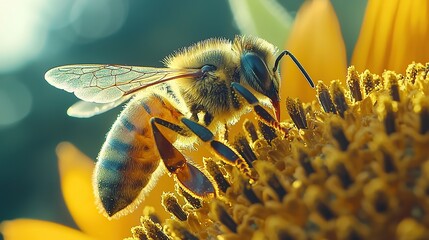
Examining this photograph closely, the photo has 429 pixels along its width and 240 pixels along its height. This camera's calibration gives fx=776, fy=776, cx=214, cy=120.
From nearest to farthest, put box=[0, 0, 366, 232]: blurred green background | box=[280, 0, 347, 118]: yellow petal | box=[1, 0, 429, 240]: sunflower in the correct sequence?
box=[1, 0, 429, 240]: sunflower → box=[280, 0, 347, 118]: yellow petal → box=[0, 0, 366, 232]: blurred green background

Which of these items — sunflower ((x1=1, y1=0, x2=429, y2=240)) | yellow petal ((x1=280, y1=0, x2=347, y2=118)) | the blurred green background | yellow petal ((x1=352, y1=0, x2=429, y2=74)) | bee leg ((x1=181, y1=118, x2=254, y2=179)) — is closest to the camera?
sunflower ((x1=1, y1=0, x2=429, y2=240))

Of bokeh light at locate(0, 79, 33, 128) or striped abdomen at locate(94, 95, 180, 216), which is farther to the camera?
bokeh light at locate(0, 79, 33, 128)

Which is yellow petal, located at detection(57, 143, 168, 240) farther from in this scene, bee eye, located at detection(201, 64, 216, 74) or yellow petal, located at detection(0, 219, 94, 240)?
bee eye, located at detection(201, 64, 216, 74)

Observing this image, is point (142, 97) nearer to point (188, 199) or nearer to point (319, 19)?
point (188, 199)

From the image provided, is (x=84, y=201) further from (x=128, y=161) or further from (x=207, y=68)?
(x=207, y=68)

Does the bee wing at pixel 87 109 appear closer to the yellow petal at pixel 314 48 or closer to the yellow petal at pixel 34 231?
the yellow petal at pixel 34 231

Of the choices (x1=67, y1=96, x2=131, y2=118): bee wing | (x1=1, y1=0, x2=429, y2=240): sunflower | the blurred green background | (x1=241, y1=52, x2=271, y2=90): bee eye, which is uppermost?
the blurred green background

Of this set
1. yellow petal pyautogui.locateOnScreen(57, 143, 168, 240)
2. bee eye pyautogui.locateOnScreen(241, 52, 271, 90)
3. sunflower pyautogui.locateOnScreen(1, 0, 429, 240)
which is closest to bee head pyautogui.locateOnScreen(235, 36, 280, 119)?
bee eye pyautogui.locateOnScreen(241, 52, 271, 90)
